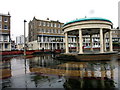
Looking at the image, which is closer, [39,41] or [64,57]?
[64,57]

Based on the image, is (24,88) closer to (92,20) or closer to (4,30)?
(92,20)

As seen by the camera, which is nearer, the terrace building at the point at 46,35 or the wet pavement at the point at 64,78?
the wet pavement at the point at 64,78

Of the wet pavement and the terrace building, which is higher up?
the terrace building

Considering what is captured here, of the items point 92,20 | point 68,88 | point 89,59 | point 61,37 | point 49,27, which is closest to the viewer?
point 68,88

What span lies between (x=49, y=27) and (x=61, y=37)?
8.32 meters

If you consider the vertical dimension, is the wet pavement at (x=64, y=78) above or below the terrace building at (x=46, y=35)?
below

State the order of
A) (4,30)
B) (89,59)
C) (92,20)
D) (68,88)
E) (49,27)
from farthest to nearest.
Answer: (49,27), (4,30), (92,20), (89,59), (68,88)

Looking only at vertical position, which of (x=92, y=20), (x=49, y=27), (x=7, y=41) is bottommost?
(x=7, y=41)

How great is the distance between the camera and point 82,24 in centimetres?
1619

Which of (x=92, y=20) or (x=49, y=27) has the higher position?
(x=49, y=27)

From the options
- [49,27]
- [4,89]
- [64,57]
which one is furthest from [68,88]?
[49,27]

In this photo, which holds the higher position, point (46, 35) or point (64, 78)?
point (46, 35)

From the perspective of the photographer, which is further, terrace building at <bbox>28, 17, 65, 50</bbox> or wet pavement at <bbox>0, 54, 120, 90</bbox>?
terrace building at <bbox>28, 17, 65, 50</bbox>

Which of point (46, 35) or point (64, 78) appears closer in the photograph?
point (64, 78)
